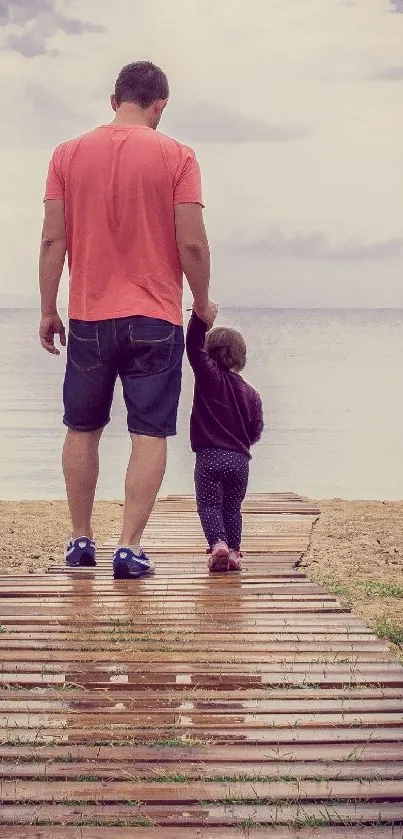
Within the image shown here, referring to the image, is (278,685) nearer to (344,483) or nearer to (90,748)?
(90,748)

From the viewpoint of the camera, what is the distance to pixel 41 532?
35.4ft

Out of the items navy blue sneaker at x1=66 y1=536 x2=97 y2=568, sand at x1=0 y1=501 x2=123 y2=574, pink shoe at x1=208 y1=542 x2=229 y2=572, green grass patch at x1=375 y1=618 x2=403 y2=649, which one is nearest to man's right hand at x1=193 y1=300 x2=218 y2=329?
pink shoe at x1=208 y1=542 x2=229 y2=572

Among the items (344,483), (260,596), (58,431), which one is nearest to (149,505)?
(260,596)

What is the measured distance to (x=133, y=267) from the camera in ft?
17.2

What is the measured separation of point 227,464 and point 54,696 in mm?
2977

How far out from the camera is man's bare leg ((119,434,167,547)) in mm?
5273

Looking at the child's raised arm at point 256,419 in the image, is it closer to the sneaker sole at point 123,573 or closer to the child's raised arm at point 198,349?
the child's raised arm at point 198,349

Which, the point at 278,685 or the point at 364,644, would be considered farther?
the point at 364,644

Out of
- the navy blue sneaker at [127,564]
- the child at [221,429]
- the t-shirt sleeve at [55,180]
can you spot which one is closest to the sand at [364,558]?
the child at [221,429]

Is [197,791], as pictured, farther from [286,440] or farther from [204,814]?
[286,440]

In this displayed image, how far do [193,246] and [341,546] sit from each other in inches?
184

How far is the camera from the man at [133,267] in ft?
17.1

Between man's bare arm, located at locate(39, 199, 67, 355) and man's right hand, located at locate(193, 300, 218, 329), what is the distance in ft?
2.05

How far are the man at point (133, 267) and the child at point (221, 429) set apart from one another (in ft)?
2.51
